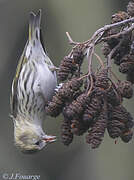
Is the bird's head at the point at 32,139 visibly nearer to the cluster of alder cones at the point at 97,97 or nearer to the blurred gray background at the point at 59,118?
the cluster of alder cones at the point at 97,97

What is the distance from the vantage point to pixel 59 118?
19.6ft

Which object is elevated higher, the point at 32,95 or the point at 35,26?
the point at 35,26

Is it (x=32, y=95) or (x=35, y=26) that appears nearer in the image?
(x=32, y=95)

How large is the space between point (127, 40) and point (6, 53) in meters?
3.97

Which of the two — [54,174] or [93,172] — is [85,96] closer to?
[93,172]

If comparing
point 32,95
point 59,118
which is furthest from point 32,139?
point 59,118

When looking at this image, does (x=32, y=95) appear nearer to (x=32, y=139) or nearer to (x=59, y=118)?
(x=32, y=139)

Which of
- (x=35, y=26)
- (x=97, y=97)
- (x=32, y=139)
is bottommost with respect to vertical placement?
(x=97, y=97)

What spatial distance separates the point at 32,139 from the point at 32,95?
29 centimetres

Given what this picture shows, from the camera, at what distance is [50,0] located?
6180 mm

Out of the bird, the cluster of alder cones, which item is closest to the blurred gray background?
the bird

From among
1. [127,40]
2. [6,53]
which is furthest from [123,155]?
[127,40]

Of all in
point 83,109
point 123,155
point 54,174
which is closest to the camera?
point 83,109

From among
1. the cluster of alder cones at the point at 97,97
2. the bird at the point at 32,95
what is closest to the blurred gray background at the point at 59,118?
the bird at the point at 32,95
